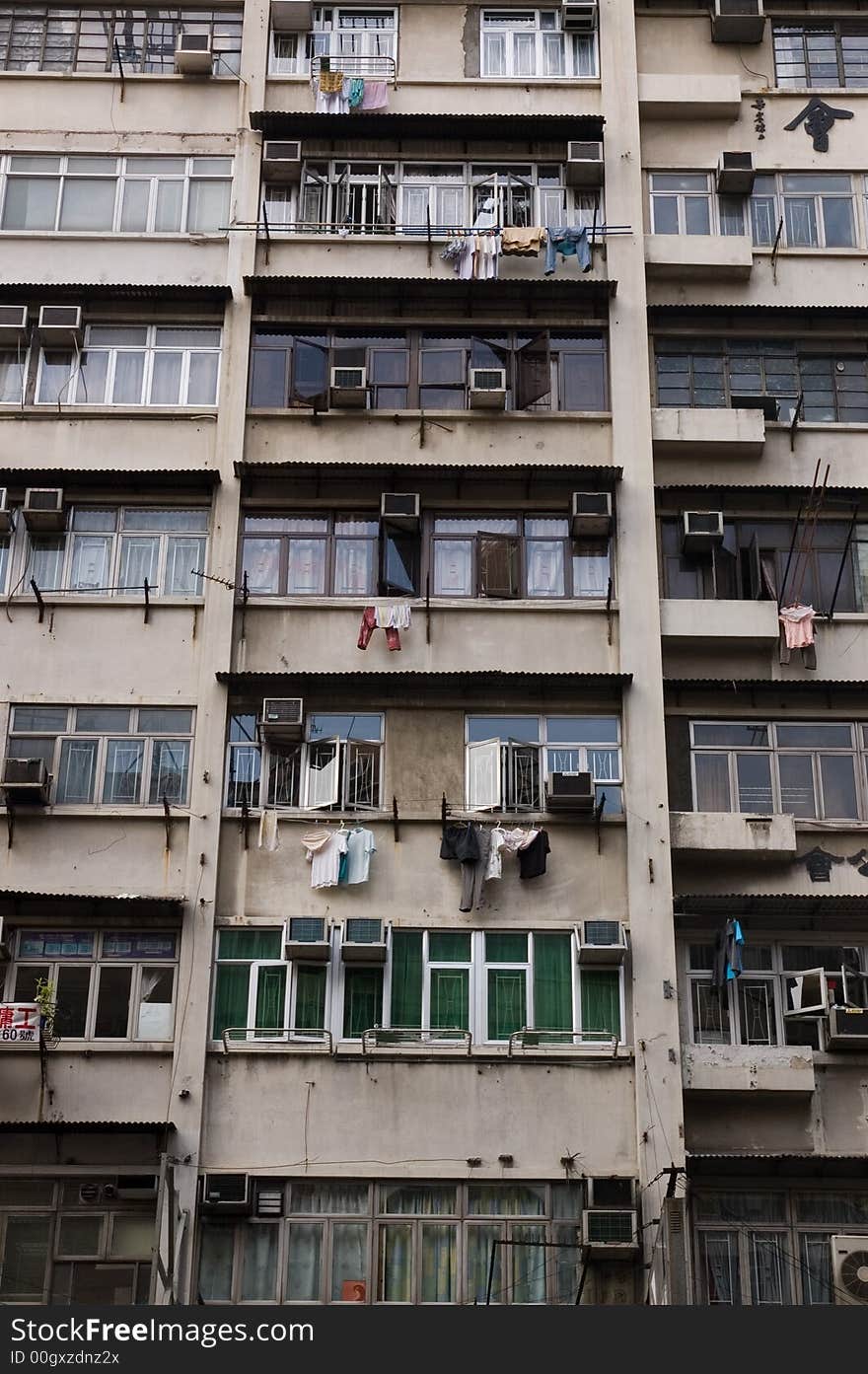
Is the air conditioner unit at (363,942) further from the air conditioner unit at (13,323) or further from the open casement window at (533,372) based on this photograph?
the air conditioner unit at (13,323)

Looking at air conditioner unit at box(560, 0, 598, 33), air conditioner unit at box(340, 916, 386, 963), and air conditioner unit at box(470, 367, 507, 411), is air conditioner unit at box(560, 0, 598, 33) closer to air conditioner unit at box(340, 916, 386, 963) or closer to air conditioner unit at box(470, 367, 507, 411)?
air conditioner unit at box(470, 367, 507, 411)

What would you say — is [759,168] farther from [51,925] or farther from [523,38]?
[51,925]

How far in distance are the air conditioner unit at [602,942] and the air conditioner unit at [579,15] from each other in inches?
497

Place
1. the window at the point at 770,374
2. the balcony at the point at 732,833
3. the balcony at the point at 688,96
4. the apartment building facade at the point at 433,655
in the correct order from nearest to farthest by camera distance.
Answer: the apartment building facade at the point at 433,655
the balcony at the point at 732,833
the window at the point at 770,374
the balcony at the point at 688,96

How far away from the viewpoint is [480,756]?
1981cm

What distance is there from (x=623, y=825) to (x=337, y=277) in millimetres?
8041

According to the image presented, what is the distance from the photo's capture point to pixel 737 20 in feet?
77.2

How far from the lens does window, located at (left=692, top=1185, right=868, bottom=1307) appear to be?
1828 cm

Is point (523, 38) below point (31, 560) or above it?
above

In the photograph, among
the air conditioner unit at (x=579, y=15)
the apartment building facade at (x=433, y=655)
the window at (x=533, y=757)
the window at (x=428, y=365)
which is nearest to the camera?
the apartment building facade at (x=433, y=655)

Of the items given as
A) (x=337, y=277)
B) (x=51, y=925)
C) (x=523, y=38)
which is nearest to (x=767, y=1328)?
(x=51, y=925)

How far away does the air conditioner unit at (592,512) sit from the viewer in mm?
20547

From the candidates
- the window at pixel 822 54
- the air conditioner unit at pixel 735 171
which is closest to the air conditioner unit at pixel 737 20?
the window at pixel 822 54

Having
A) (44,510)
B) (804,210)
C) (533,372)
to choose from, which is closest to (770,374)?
Result: (804,210)
